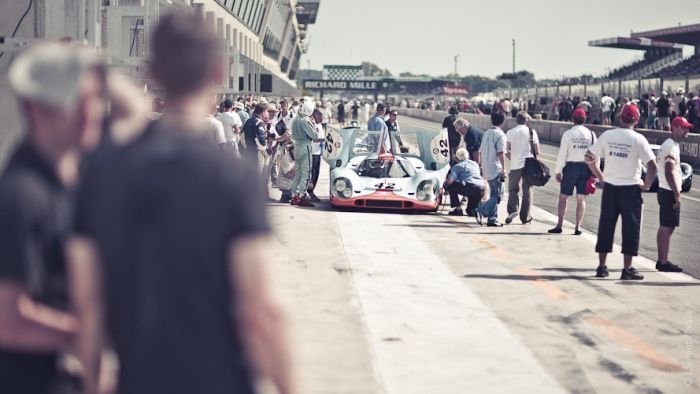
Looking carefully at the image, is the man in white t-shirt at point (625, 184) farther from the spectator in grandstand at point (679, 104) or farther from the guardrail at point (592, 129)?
the spectator in grandstand at point (679, 104)

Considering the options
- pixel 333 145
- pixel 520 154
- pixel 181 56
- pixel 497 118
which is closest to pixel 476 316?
pixel 181 56

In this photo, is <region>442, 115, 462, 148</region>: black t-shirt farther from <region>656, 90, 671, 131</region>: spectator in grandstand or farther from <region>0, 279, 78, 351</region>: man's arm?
<region>656, 90, 671, 131</region>: spectator in grandstand

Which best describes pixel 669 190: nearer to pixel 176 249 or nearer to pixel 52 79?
pixel 52 79

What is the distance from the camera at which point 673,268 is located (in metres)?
11.8

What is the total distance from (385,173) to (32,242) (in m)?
14.8

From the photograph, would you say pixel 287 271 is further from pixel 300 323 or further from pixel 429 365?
pixel 429 365

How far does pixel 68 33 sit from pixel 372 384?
666cm

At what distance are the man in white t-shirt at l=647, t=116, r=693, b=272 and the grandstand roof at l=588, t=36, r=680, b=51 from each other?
70611 mm

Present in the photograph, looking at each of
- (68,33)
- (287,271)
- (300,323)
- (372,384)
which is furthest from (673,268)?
(68,33)

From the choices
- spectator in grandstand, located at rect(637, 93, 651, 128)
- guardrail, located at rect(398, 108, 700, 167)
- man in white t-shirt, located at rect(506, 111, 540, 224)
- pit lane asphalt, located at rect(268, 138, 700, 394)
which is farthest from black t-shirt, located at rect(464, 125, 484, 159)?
spectator in grandstand, located at rect(637, 93, 651, 128)

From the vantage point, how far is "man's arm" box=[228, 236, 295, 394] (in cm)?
295

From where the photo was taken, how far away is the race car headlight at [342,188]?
56.9 feet

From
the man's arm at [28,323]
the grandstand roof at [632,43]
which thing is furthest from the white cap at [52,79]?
the grandstand roof at [632,43]

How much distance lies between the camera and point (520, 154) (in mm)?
15609
